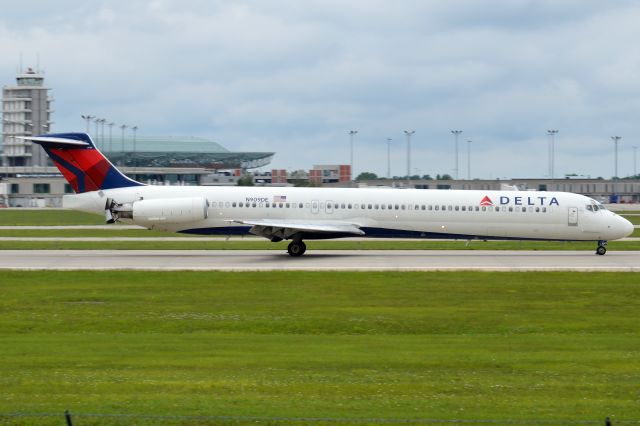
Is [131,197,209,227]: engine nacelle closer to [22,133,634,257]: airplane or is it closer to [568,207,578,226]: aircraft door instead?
[22,133,634,257]: airplane

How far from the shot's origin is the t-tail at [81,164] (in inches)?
1658

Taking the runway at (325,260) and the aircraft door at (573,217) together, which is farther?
the aircraft door at (573,217)

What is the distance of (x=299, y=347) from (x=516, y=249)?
2806cm

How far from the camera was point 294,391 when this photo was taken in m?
14.6

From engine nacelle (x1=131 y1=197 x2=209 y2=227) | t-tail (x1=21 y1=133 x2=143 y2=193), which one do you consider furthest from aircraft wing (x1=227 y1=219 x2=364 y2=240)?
t-tail (x1=21 y1=133 x2=143 y2=193)

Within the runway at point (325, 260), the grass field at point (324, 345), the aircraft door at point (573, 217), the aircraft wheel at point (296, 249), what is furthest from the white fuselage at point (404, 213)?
the grass field at point (324, 345)

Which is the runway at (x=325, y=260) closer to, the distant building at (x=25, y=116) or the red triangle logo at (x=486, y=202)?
the red triangle logo at (x=486, y=202)

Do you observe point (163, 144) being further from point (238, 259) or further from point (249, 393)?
point (249, 393)

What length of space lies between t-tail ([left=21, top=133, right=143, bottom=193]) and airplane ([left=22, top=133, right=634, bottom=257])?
1.8 inches

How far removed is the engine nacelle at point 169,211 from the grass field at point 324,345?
9.21 m

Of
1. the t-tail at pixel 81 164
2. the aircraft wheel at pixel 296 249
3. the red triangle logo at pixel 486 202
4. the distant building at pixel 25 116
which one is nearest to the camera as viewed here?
the aircraft wheel at pixel 296 249

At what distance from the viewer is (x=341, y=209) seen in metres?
41.8

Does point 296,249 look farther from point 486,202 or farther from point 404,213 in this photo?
point 486,202

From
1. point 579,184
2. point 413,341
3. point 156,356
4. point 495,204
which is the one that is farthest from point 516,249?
point 579,184
